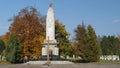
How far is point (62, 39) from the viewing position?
60844 mm

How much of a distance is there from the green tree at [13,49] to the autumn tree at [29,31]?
2.67 metres

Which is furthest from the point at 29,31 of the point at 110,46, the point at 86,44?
Answer: the point at 110,46

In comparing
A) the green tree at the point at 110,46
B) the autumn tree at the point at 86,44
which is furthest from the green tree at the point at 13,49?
the green tree at the point at 110,46

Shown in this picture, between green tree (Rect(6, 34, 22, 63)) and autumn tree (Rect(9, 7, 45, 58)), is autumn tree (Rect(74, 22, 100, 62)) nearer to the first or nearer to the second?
autumn tree (Rect(9, 7, 45, 58))

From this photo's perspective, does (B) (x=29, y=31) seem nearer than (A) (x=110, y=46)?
Yes

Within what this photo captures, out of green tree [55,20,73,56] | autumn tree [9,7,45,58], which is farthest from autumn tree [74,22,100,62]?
autumn tree [9,7,45,58]

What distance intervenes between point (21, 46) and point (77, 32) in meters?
15.6

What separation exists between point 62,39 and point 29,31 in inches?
368

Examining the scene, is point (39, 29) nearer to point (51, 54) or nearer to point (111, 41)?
point (51, 54)

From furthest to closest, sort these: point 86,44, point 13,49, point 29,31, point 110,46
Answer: point 110,46
point 86,44
point 29,31
point 13,49

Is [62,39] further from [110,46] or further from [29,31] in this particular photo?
[110,46]

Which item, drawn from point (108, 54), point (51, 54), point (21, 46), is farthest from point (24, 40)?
point (108, 54)

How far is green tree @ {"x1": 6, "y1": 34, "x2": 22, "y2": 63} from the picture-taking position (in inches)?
1946

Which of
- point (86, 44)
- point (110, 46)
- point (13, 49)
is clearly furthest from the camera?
point (110, 46)
